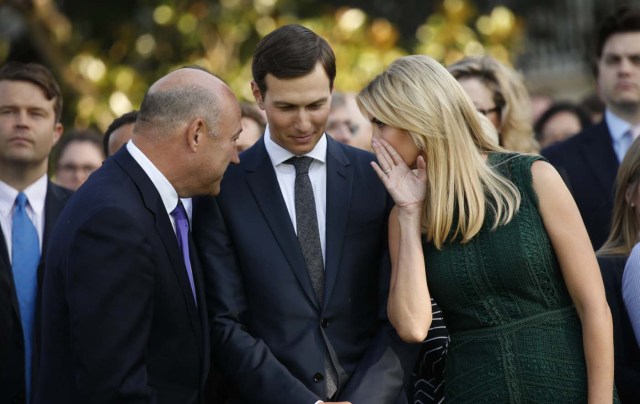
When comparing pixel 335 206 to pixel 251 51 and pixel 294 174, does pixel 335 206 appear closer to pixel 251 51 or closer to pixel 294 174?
pixel 294 174

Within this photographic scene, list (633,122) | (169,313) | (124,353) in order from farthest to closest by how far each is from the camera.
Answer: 1. (633,122)
2. (169,313)
3. (124,353)

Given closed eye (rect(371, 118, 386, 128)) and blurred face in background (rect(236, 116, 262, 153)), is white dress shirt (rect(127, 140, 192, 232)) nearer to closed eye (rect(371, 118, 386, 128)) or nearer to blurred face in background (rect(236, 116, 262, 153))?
closed eye (rect(371, 118, 386, 128))

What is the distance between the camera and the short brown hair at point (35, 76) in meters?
5.67

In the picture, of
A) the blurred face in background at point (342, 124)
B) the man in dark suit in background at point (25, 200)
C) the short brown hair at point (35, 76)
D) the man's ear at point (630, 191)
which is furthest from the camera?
the blurred face in background at point (342, 124)

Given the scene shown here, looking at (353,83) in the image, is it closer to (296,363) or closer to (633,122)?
(633,122)

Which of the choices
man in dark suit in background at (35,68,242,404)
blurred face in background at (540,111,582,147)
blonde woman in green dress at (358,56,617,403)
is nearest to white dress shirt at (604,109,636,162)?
blurred face in background at (540,111,582,147)

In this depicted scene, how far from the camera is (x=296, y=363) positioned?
407 cm

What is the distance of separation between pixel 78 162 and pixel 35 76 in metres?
1.45

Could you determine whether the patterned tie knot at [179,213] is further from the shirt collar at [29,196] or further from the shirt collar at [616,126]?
the shirt collar at [616,126]

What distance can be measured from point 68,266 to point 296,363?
0.99 meters

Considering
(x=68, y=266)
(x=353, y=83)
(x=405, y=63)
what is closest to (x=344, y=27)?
(x=353, y=83)

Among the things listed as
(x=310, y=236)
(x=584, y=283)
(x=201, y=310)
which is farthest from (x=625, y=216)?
(x=201, y=310)

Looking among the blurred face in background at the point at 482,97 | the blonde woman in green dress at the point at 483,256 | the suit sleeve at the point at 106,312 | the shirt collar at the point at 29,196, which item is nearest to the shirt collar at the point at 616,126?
the blurred face in background at the point at 482,97

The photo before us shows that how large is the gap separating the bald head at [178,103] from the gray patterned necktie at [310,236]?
0.47 metres
